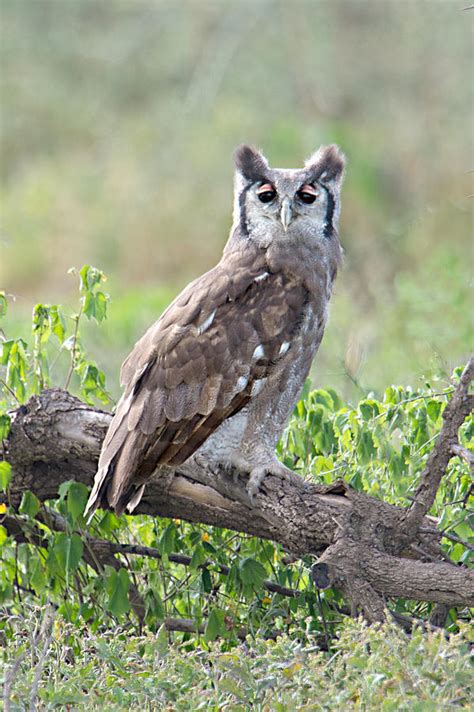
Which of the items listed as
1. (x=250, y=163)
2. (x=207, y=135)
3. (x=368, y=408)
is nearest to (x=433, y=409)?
(x=368, y=408)

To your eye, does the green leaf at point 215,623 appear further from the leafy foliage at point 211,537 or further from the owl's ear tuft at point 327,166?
the owl's ear tuft at point 327,166

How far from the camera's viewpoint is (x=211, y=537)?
447cm

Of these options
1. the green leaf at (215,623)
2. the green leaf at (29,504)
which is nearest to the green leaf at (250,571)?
the green leaf at (215,623)

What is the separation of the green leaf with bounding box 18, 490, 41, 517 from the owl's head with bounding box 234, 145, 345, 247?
1304 mm

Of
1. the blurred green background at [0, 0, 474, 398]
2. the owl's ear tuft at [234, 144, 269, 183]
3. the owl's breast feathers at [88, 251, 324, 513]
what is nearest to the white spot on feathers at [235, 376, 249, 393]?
the owl's breast feathers at [88, 251, 324, 513]

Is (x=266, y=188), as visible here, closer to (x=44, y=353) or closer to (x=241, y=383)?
(x=241, y=383)

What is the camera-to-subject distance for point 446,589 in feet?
11.4

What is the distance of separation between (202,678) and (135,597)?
4.15ft

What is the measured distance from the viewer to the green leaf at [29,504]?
4238mm

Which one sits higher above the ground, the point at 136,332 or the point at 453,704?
the point at 136,332

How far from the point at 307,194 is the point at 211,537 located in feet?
4.59

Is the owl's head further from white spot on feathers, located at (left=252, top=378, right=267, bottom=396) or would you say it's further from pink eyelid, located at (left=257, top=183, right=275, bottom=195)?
white spot on feathers, located at (left=252, top=378, right=267, bottom=396)

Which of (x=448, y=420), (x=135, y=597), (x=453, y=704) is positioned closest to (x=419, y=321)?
(x=135, y=597)

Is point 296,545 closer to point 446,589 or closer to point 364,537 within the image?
point 364,537
